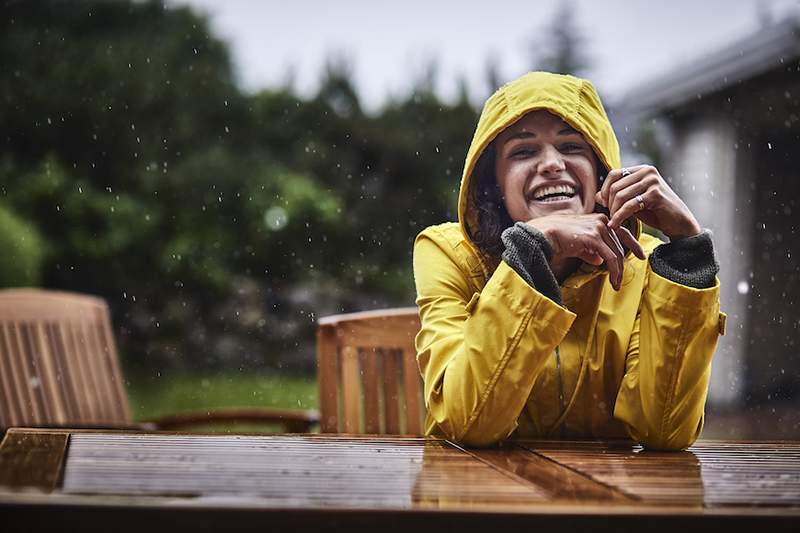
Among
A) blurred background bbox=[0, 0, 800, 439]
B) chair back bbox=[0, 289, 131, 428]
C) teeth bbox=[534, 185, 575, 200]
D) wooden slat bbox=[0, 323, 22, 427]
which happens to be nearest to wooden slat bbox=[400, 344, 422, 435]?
teeth bbox=[534, 185, 575, 200]

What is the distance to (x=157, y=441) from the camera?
1.38 m

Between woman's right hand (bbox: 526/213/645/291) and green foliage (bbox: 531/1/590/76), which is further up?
green foliage (bbox: 531/1/590/76)

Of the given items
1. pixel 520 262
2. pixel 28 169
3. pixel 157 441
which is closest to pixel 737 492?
pixel 520 262

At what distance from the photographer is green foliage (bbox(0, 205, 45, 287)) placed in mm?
7012

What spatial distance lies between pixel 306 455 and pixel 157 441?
28 cm

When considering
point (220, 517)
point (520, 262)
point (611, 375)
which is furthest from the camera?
point (611, 375)

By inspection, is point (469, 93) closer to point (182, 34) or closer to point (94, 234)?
point (94, 234)

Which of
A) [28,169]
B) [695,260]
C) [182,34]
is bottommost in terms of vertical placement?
[695,260]

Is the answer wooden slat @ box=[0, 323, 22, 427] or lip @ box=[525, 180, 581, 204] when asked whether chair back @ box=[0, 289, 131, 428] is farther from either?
lip @ box=[525, 180, 581, 204]

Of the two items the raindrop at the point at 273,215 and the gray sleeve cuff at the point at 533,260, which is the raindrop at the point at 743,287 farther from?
the gray sleeve cuff at the point at 533,260

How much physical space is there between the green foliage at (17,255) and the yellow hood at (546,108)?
613cm

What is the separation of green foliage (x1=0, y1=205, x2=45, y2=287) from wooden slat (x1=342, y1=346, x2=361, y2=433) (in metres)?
5.74

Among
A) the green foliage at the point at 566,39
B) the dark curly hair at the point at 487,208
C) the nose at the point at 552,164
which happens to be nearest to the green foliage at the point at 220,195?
the dark curly hair at the point at 487,208

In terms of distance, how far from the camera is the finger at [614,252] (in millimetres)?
1670
